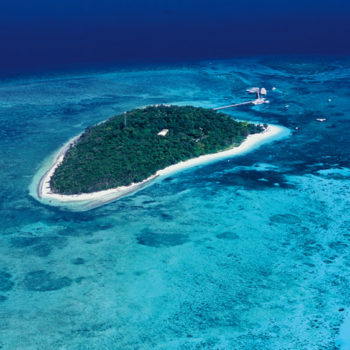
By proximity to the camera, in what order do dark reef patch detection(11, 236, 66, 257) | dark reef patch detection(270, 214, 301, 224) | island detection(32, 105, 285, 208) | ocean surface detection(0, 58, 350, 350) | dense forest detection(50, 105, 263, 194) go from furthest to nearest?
dense forest detection(50, 105, 263, 194), island detection(32, 105, 285, 208), dark reef patch detection(270, 214, 301, 224), dark reef patch detection(11, 236, 66, 257), ocean surface detection(0, 58, 350, 350)

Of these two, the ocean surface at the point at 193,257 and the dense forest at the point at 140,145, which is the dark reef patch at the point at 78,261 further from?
the dense forest at the point at 140,145

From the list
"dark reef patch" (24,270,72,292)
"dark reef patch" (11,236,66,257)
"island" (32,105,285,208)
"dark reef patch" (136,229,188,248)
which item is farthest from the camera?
"island" (32,105,285,208)

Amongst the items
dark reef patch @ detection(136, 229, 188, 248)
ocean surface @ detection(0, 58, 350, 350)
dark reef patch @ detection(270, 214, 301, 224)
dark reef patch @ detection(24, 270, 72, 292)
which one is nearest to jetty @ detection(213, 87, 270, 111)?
ocean surface @ detection(0, 58, 350, 350)

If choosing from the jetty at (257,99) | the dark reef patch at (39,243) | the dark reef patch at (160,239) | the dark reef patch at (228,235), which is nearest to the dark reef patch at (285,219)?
the dark reef patch at (228,235)

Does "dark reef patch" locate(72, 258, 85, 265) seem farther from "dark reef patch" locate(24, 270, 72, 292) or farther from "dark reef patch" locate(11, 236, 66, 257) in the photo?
"dark reef patch" locate(11, 236, 66, 257)

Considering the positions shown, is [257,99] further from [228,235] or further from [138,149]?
[228,235]
